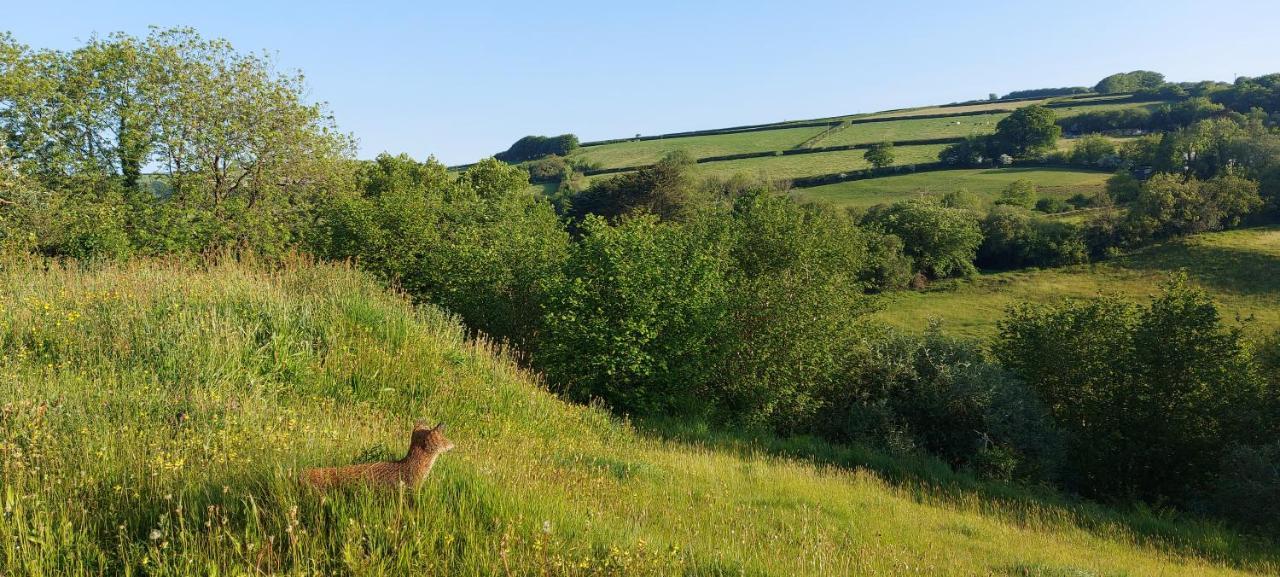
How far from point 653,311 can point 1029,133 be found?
10031 centimetres

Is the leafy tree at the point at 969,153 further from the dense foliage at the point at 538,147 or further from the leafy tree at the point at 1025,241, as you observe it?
the dense foliage at the point at 538,147

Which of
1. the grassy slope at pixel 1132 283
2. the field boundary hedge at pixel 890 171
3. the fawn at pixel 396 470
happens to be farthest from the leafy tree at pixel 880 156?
the fawn at pixel 396 470

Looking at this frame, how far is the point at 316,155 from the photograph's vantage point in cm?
2862

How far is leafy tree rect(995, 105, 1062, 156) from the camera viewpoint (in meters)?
96.1

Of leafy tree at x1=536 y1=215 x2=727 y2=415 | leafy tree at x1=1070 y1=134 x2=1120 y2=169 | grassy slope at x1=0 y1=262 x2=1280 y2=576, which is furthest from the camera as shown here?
leafy tree at x1=1070 y1=134 x2=1120 y2=169

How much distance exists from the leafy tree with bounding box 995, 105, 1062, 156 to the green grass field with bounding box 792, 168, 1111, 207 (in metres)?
7.58

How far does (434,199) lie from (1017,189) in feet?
236

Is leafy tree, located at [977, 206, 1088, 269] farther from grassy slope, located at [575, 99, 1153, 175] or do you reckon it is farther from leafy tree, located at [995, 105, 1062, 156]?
grassy slope, located at [575, 99, 1153, 175]

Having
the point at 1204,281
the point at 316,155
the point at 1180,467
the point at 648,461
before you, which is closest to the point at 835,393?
the point at 1180,467

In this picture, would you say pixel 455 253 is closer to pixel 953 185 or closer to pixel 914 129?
pixel 953 185

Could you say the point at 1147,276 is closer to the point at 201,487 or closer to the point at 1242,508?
the point at 1242,508

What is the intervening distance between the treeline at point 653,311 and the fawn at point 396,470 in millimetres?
12592

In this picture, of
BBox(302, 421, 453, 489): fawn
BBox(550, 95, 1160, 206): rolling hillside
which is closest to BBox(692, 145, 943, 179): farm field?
→ BBox(550, 95, 1160, 206): rolling hillside

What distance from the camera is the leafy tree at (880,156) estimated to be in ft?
→ 311
